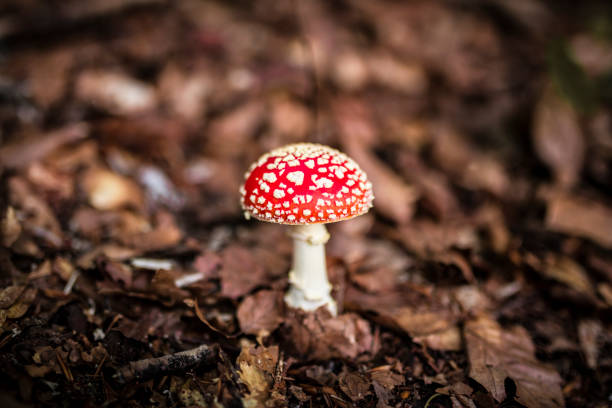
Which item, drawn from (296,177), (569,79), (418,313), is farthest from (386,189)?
(569,79)

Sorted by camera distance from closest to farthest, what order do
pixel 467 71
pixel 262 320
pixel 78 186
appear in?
1. pixel 262 320
2. pixel 78 186
3. pixel 467 71

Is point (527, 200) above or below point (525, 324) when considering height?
above

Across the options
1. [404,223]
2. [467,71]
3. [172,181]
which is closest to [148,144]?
[172,181]

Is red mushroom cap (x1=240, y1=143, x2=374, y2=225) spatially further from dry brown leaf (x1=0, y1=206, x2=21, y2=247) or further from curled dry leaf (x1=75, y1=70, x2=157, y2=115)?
curled dry leaf (x1=75, y1=70, x2=157, y2=115)

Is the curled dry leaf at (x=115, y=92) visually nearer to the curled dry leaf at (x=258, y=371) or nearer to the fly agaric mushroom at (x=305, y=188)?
the fly agaric mushroom at (x=305, y=188)

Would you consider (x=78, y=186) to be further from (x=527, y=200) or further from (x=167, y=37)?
(x=527, y=200)

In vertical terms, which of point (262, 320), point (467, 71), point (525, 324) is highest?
point (467, 71)

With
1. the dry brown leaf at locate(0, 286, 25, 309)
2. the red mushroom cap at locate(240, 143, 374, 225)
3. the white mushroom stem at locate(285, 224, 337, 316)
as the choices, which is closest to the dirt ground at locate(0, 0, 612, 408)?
Result: the dry brown leaf at locate(0, 286, 25, 309)
